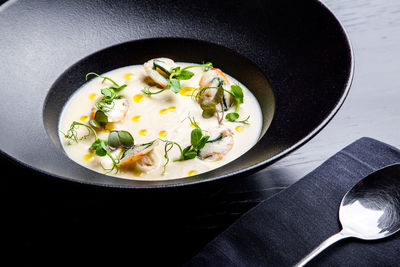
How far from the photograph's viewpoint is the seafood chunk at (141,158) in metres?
1.33

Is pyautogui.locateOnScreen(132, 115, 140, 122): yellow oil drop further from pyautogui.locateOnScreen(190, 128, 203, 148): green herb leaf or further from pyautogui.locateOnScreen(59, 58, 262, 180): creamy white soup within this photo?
pyautogui.locateOnScreen(190, 128, 203, 148): green herb leaf

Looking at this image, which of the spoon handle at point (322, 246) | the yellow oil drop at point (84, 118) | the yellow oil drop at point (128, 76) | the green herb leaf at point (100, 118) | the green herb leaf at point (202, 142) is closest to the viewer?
the spoon handle at point (322, 246)

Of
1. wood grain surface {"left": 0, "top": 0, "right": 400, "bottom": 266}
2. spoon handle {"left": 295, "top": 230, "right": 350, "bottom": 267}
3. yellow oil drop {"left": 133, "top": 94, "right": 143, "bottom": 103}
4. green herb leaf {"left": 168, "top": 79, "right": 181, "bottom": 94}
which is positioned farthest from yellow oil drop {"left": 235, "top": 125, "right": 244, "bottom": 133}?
spoon handle {"left": 295, "top": 230, "right": 350, "bottom": 267}

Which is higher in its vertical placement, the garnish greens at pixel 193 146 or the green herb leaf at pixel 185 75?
the green herb leaf at pixel 185 75

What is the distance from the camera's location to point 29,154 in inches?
50.6

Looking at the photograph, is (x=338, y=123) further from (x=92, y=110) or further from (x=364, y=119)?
(x=92, y=110)

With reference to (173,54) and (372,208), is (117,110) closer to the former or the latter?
(173,54)

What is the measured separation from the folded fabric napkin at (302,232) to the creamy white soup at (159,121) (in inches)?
8.7

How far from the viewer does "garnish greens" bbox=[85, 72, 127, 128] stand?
1497 millimetres

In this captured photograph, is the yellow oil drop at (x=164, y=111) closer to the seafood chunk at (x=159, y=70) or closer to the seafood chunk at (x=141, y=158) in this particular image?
the seafood chunk at (x=159, y=70)

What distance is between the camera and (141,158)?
1.34 meters

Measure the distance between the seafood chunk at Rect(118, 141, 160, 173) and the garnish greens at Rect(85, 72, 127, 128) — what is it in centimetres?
20

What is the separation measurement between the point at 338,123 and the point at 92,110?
0.85 m

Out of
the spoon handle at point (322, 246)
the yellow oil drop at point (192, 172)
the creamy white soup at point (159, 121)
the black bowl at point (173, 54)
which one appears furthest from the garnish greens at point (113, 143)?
the spoon handle at point (322, 246)
